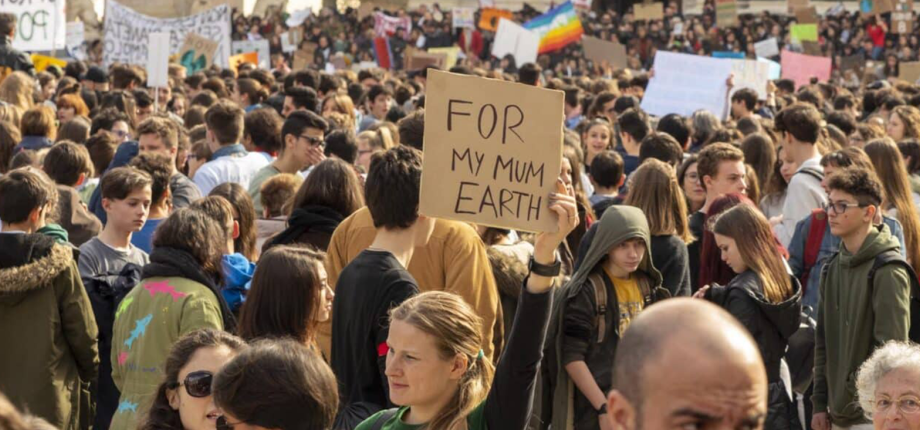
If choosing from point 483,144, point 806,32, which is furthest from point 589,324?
point 806,32

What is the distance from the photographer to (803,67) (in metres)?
19.4

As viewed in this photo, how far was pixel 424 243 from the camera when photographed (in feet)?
15.4

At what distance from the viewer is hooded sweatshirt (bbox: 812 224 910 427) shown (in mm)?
5598

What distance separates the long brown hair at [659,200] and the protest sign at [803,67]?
13425 mm

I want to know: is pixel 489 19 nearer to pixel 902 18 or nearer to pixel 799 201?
pixel 902 18

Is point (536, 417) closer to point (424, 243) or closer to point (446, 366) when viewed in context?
point (424, 243)

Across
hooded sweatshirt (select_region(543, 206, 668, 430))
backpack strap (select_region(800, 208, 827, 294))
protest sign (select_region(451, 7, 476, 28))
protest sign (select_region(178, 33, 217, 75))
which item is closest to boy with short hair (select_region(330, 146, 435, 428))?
hooded sweatshirt (select_region(543, 206, 668, 430))

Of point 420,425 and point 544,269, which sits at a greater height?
point 544,269

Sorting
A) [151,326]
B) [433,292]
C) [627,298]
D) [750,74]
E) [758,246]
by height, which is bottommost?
[151,326]

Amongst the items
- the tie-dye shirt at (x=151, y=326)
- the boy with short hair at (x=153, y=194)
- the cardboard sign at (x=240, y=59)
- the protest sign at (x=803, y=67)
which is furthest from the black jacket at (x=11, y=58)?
the tie-dye shirt at (x=151, y=326)

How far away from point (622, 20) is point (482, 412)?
32311mm

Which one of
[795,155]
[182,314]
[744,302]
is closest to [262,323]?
[182,314]

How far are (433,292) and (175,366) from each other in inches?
31.2

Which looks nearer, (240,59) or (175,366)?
(175,366)
